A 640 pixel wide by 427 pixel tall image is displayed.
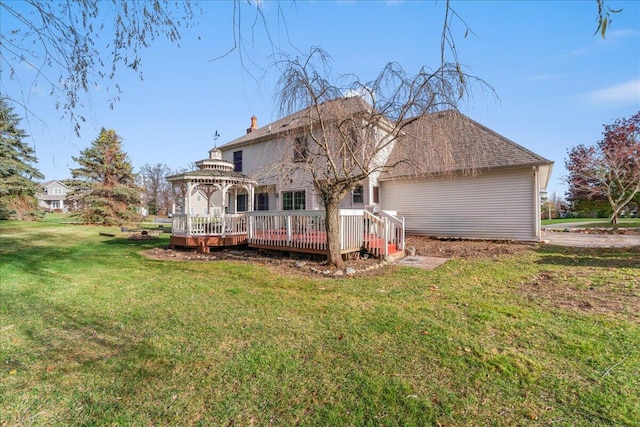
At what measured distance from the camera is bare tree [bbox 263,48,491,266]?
7.04 m

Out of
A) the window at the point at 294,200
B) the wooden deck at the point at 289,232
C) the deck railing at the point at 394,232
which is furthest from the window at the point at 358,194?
the deck railing at the point at 394,232

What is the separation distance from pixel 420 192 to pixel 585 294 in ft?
30.2

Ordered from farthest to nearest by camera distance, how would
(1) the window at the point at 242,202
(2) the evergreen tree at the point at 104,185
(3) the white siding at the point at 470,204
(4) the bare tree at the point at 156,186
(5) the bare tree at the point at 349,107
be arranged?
(4) the bare tree at the point at 156,186, (2) the evergreen tree at the point at 104,185, (1) the window at the point at 242,202, (3) the white siding at the point at 470,204, (5) the bare tree at the point at 349,107

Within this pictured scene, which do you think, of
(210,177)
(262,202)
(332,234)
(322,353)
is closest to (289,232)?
(332,234)

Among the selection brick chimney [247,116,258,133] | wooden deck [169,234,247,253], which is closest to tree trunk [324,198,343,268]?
wooden deck [169,234,247,253]

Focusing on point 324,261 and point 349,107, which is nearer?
point 349,107

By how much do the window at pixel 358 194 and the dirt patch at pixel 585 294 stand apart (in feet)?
28.8

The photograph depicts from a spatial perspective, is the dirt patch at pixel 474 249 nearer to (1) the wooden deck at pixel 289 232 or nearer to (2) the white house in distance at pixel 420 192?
(2) the white house in distance at pixel 420 192

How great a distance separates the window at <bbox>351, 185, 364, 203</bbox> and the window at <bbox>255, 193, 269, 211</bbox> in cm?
563

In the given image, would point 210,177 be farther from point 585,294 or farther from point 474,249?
point 585,294

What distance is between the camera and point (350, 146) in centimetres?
794

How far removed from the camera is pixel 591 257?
843 centimetres

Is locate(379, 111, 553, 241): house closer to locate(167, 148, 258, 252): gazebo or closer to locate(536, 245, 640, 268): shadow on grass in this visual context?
locate(536, 245, 640, 268): shadow on grass

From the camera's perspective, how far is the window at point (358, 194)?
14.6 m
